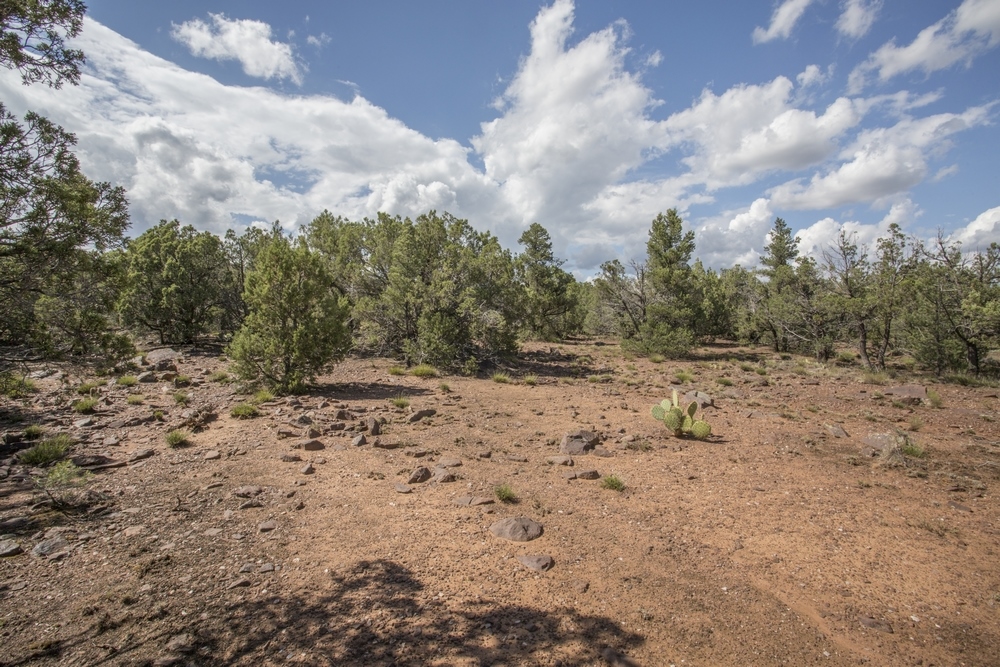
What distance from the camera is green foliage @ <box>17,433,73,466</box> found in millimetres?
8953

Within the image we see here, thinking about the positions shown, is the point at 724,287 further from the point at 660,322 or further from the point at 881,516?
the point at 881,516

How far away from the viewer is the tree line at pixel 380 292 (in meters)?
6.89

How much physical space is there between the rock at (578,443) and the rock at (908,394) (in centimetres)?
1187

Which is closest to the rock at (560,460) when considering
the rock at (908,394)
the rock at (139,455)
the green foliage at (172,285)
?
the rock at (139,455)

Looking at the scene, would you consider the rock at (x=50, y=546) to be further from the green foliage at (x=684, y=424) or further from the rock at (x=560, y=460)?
the green foliage at (x=684, y=424)

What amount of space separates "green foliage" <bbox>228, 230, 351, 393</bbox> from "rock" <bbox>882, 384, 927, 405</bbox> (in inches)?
771

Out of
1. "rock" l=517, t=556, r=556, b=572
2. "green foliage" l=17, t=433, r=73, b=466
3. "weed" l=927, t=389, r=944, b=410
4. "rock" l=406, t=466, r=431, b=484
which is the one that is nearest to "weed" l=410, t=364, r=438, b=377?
"rock" l=406, t=466, r=431, b=484

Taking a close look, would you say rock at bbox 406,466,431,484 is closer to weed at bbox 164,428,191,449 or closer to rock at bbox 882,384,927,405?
weed at bbox 164,428,191,449

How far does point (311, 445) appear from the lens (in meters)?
10.0

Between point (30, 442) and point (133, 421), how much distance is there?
6.28 feet

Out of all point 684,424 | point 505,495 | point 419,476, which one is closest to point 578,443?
point 684,424

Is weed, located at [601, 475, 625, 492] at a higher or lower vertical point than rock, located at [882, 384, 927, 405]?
lower

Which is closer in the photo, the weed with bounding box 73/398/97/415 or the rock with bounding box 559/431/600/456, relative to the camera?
the rock with bounding box 559/431/600/456

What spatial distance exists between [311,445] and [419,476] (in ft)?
10.0
